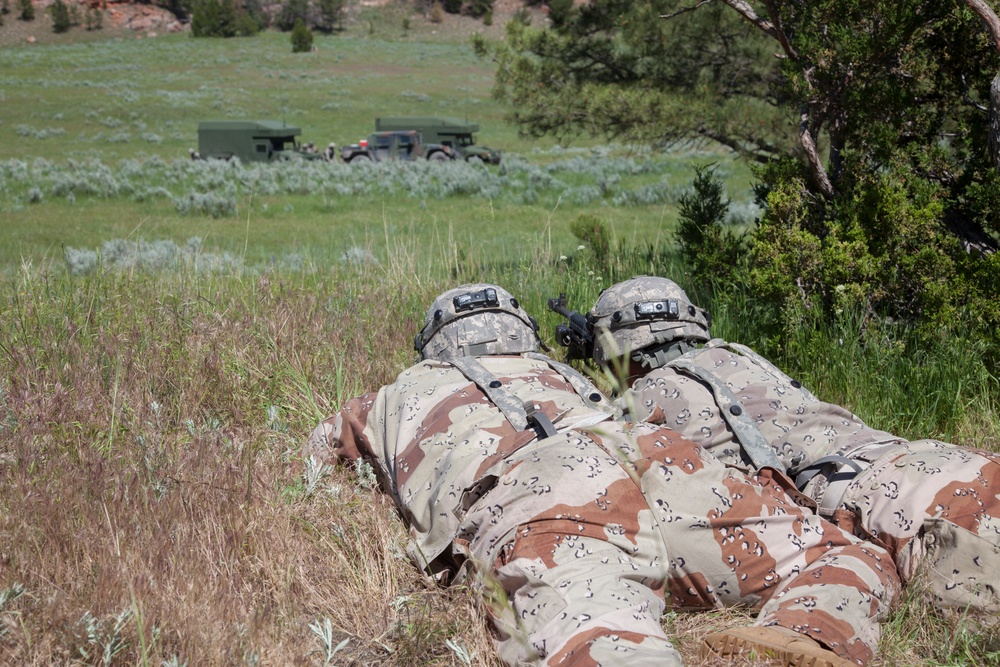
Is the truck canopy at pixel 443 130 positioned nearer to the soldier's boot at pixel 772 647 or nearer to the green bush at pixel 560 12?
the green bush at pixel 560 12

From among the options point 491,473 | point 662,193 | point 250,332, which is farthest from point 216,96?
point 491,473

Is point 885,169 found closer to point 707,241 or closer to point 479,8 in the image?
point 707,241

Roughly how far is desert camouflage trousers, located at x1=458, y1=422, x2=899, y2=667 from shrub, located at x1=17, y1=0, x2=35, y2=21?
65.3m

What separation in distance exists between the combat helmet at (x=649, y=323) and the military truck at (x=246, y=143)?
2031 centimetres

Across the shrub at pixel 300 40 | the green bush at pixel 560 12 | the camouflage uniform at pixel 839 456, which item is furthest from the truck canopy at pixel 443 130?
the shrub at pixel 300 40

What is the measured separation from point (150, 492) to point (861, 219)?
347 cm

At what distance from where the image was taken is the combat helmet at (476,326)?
3844 mm

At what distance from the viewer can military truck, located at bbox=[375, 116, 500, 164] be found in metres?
24.0

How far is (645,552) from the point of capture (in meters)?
2.62

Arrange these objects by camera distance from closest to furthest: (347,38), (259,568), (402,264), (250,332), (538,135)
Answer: (259,568)
(250,332)
(402,264)
(538,135)
(347,38)

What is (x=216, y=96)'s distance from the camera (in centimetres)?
3759

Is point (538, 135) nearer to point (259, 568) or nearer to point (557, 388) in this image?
point (557, 388)

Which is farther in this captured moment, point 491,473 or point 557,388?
point 557,388

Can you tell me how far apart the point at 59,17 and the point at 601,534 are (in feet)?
214
